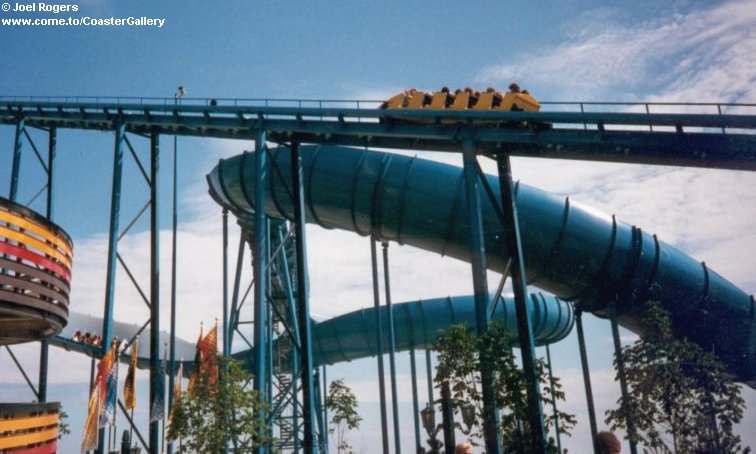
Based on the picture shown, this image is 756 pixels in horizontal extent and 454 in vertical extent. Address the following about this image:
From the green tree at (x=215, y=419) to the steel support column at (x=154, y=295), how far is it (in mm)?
2526

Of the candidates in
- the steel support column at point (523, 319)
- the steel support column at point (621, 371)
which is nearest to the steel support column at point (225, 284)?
the steel support column at point (523, 319)

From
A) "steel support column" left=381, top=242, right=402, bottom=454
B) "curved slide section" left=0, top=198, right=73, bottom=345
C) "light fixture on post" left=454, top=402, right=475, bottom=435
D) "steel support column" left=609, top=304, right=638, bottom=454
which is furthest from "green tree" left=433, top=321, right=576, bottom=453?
"steel support column" left=381, top=242, right=402, bottom=454

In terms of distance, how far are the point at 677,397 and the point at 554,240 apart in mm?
5424

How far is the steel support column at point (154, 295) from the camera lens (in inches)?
591

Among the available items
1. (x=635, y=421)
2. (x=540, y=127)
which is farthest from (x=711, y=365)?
(x=540, y=127)

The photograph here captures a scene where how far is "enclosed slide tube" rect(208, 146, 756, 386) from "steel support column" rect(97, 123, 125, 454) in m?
4.71

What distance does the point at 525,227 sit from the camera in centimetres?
1706

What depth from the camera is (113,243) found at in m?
15.9

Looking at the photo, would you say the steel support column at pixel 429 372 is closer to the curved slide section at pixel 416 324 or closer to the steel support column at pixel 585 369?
the curved slide section at pixel 416 324

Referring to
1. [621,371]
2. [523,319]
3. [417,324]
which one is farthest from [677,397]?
[417,324]

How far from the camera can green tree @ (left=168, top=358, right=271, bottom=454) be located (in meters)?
12.4

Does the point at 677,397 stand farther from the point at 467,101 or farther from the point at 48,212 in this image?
the point at 48,212

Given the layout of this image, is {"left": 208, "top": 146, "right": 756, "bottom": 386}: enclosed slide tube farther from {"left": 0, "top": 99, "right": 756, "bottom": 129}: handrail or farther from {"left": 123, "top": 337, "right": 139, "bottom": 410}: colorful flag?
{"left": 123, "top": 337, "right": 139, "bottom": 410}: colorful flag

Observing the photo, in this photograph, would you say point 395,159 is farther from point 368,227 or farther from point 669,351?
point 669,351
